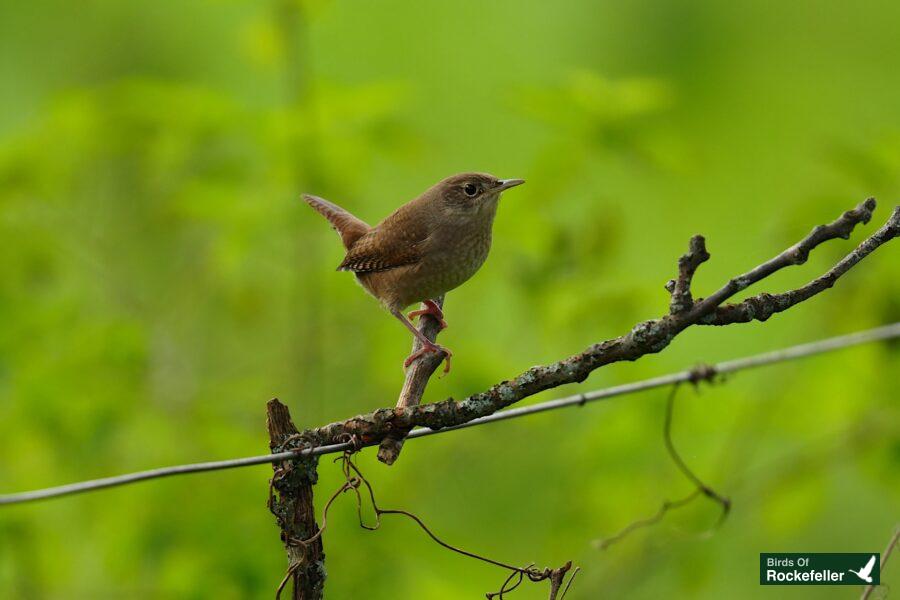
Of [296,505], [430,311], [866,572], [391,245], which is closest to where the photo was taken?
[296,505]

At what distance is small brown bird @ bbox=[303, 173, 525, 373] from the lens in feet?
9.29

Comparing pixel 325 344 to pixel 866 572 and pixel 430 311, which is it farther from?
pixel 866 572

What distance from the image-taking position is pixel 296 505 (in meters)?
1.74

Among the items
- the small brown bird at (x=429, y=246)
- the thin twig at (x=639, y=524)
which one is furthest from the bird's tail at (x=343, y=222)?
the thin twig at (x=639, y=524)

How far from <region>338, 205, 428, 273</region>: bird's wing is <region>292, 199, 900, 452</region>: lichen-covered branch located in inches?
47.0

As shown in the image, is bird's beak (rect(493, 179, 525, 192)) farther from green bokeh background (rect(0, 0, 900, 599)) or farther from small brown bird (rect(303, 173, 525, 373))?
green bokeh background (rect(0, 0, 900, 599))

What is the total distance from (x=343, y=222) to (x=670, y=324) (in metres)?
2.05

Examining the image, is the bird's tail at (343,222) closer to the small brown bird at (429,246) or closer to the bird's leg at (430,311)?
the small brown bird at (429,246)

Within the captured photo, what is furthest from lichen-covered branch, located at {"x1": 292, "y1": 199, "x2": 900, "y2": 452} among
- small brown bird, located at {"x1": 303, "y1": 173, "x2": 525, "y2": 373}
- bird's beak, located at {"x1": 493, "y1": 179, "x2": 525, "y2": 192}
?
bird's beak, located at {"x1": 493, "y1": 179, "x2": 525, "y2": 192}

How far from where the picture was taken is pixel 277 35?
3.60 m

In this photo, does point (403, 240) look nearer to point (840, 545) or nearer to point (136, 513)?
point (136, 513)

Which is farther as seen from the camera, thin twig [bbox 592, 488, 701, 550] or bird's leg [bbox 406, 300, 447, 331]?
bird's leg [bbox 406, 300, 447, 331]

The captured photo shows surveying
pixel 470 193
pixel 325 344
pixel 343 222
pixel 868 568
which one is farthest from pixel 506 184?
pixel 868 568

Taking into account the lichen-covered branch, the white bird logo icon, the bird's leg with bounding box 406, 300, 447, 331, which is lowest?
the white bird logo icon
